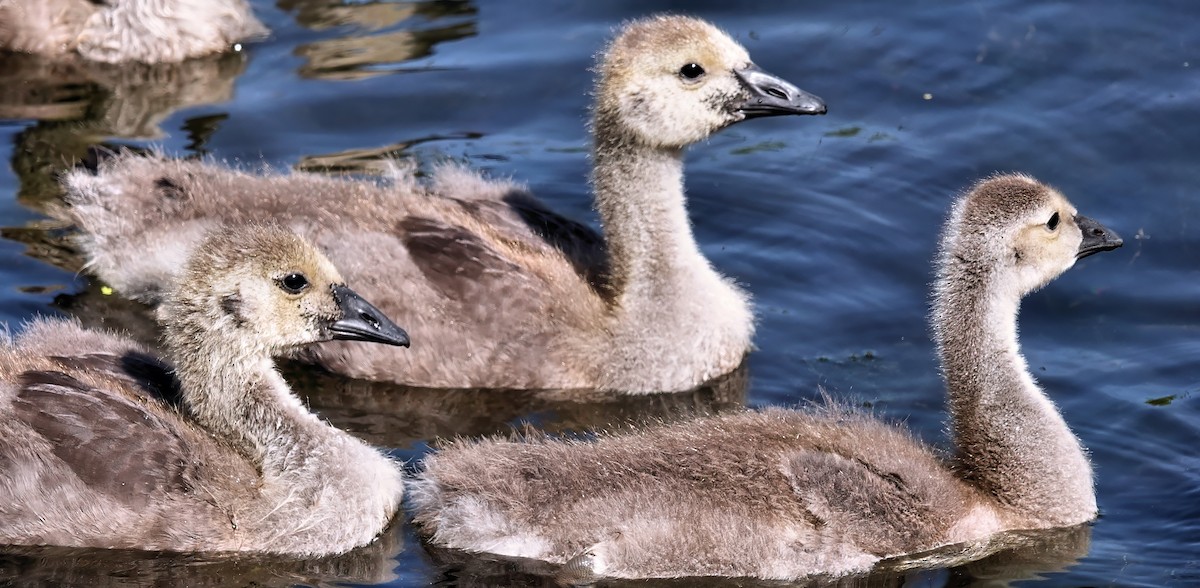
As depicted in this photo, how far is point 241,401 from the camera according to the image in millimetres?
8383

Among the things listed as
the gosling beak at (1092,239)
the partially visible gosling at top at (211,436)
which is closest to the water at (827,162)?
the partially visible gosling at top at (211,436)

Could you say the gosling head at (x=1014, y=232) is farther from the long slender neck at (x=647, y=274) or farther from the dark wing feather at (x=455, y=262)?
the dark wing feather at (x=455, y=262)

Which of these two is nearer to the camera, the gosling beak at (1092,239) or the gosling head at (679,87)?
the gosling beak at (1092,239)

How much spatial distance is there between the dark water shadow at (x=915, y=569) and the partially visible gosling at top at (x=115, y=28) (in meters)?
6.99

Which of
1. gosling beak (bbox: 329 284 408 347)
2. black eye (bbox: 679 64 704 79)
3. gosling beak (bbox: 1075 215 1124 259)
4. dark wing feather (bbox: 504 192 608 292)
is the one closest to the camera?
gosling beak (bbox: 329 284 408 347)

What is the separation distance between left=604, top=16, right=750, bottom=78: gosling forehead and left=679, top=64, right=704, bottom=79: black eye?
40 mm

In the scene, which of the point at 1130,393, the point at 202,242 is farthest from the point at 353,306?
the point at 1130,393

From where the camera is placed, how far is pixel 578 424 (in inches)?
387

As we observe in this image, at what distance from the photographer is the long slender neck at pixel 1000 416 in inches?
334

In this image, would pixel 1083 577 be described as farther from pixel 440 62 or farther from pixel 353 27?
pixel 353 27

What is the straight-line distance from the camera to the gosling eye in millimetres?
8438

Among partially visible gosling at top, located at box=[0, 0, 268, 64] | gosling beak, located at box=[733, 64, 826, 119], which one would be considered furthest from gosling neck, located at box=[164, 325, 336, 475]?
partially visible gosling at top, located at box=[0, 0, 268, 64]

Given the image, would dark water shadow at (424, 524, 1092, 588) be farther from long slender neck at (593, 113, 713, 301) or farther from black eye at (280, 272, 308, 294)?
long slender neck at (593, 113, 713, 301)

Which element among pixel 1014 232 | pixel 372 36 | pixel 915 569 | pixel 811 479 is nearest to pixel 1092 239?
pixel 1014 232
